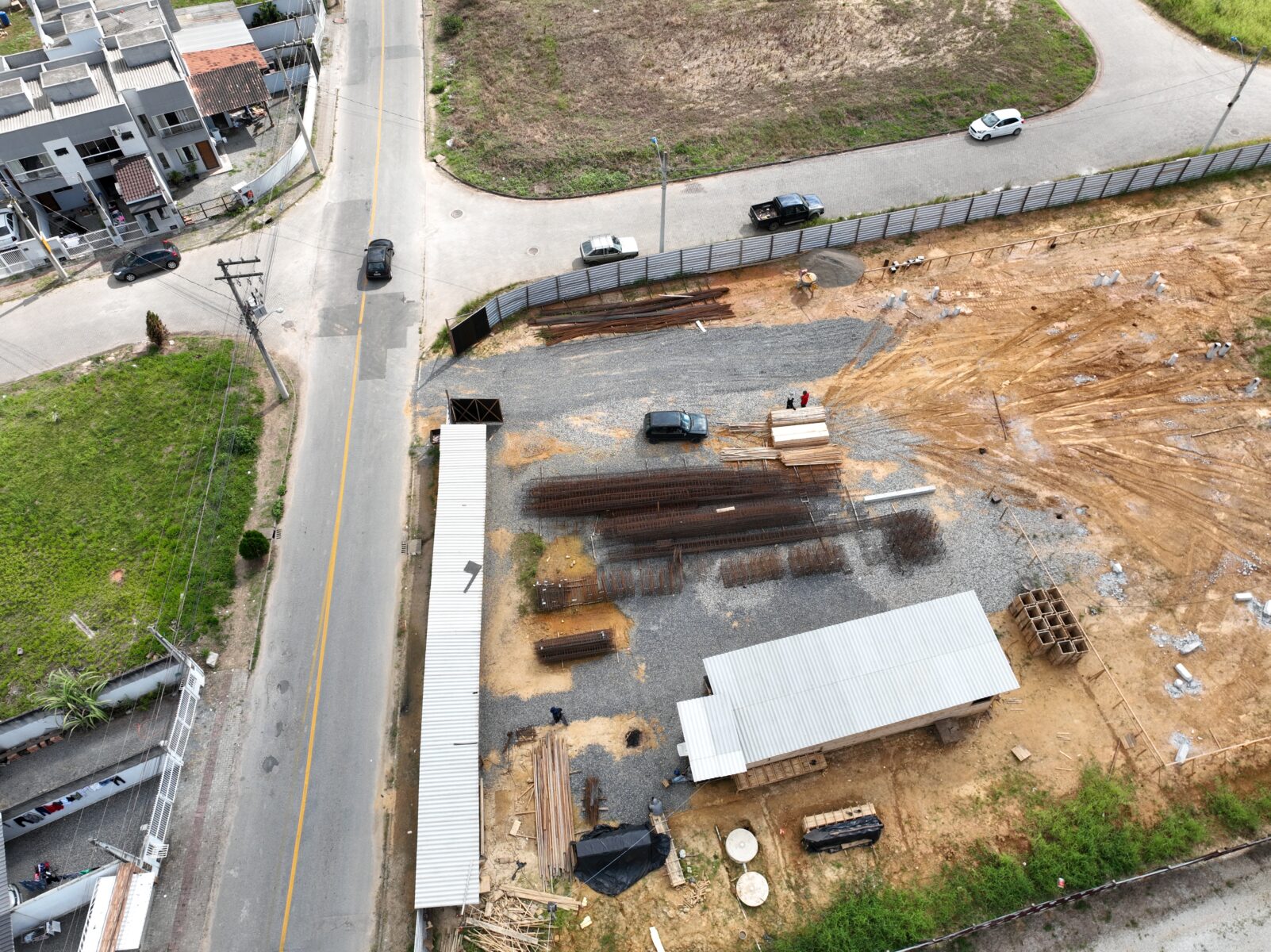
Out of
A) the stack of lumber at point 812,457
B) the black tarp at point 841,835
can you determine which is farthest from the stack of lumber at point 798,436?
the black tarp at point 841,835

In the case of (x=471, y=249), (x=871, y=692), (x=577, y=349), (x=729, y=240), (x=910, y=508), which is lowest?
(x=871, y=692)

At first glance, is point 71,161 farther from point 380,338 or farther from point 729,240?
point 729,240

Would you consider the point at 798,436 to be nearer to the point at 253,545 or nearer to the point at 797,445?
the point at 797,445

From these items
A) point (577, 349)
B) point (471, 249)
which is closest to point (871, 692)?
point (577, 349)

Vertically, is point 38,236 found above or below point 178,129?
below

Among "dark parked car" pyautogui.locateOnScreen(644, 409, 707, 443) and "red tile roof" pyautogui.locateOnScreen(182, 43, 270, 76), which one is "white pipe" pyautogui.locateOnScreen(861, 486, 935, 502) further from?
"red tile roof" pyautogui.locateOnScreen(182, 43, 270, 76)

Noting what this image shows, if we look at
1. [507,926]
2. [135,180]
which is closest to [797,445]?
[507,926]

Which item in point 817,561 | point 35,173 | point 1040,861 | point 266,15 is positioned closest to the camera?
point 1040,861

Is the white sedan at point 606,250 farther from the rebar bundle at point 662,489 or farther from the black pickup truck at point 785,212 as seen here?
the rebar bundle at point 662,489
